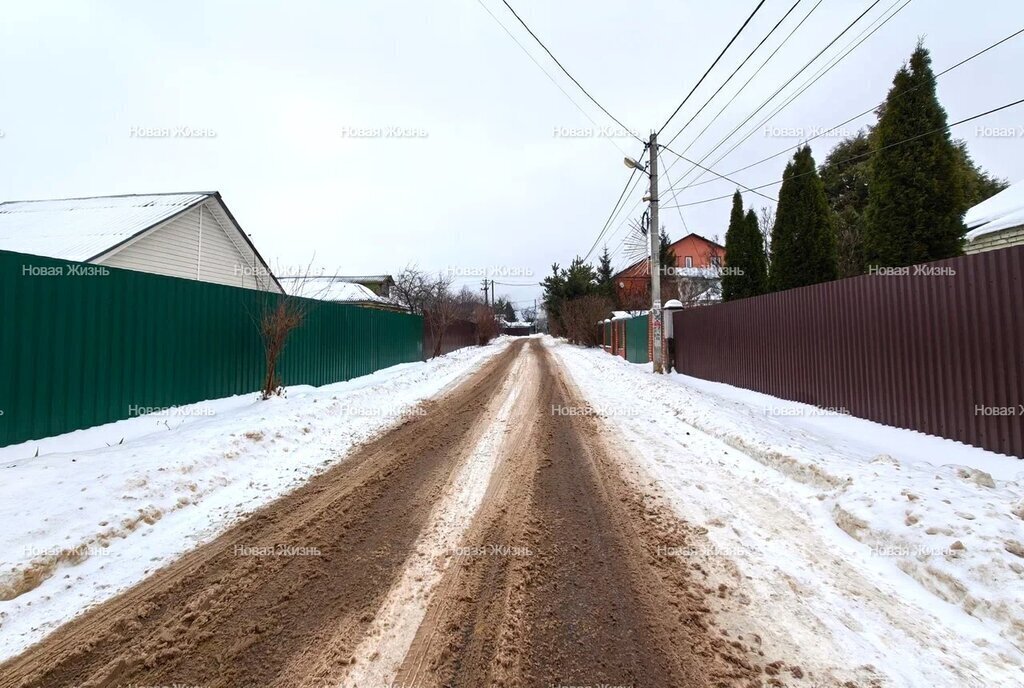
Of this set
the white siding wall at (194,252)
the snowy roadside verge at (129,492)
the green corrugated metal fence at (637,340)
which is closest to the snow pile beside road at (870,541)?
the snowy roadside verge at (129,492)

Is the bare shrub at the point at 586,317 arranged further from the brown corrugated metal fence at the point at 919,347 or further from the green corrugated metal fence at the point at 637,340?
the brown corrugated metal fence at the point at 919,347

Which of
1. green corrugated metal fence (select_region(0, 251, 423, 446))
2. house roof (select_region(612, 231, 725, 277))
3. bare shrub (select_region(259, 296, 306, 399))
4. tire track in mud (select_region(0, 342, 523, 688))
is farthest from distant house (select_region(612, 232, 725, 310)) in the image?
tire track in mud (select_region(0, 342, 523, 688))

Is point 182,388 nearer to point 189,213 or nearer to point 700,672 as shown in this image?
point 700,672

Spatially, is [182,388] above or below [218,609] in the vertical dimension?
above

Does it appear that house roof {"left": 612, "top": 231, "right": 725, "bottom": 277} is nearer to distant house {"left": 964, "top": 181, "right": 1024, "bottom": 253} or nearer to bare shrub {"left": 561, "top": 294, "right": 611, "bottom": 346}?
bare shrub {"left": 561, "top": 294, "right": 611, "bottom": 346}

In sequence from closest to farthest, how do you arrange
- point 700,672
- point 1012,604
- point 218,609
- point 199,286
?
point 700,672 < point 1012,604 < point 218,609 < point 199,286

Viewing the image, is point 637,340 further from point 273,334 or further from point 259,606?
point 259,606

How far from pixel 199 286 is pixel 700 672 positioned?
8.70 meters

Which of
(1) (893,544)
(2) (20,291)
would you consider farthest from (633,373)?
(2) (20,291)

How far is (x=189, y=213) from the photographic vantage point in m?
15.6

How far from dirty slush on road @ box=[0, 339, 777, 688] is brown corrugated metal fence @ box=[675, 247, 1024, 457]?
375cm

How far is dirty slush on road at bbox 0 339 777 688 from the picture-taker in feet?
7.40

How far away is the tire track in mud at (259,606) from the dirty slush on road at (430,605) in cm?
1

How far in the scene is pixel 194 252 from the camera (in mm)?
16062
